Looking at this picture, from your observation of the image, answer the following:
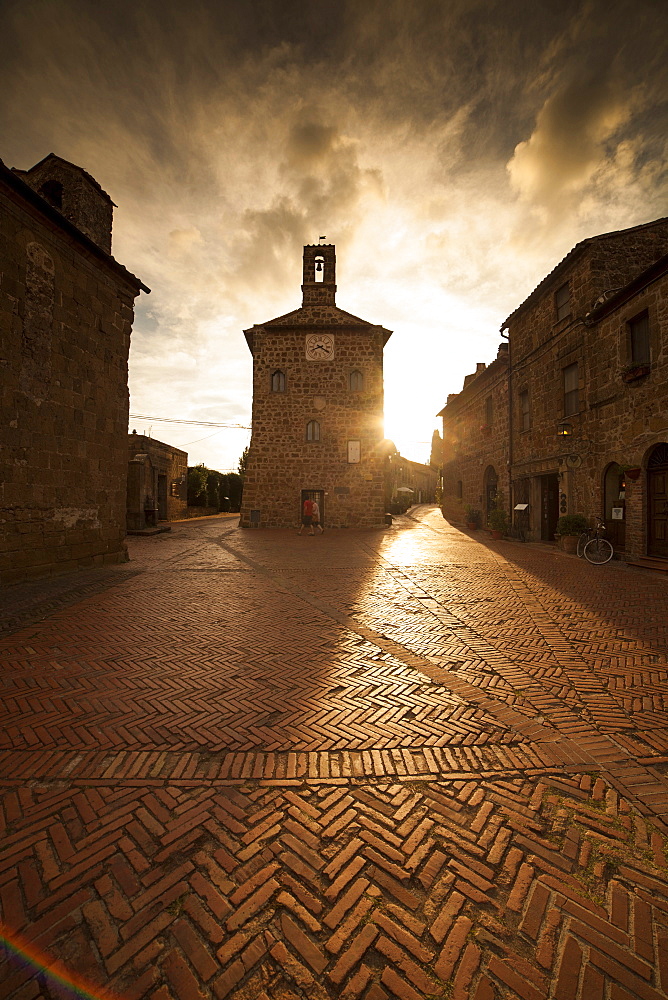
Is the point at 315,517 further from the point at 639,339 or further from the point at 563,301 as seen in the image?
the point at 639,339

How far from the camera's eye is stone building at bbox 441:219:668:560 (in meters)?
9.96

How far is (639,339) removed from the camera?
1057cm

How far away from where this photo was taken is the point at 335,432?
20.1 m

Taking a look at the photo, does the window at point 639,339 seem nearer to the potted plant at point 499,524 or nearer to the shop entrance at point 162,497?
the potted plant at point 499,524

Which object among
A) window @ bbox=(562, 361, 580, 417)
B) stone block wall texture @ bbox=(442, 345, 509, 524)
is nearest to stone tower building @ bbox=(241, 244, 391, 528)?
stone block wall texture @ bbox=(442, 345, 509, 524)

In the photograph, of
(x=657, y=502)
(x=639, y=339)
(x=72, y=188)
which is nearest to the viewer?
(x=72, y=188)

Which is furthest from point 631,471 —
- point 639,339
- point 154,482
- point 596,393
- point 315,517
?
point 154,482

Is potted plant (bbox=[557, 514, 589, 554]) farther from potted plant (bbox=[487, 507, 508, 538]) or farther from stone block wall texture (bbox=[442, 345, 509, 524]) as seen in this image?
stone block wall texture (bbox=[442, 345, 509, 524])

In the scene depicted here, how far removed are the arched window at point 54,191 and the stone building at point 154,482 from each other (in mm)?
8897

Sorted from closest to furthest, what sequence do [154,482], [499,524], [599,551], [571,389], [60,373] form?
[60,373], [599,551], [571,389], [499,524], [154,482]

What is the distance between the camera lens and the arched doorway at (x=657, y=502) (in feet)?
31.8

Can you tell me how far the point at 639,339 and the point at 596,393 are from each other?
1.77m

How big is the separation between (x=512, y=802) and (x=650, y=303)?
1179 cm

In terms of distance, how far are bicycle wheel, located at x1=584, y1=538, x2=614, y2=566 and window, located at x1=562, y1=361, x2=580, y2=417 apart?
4.59m
